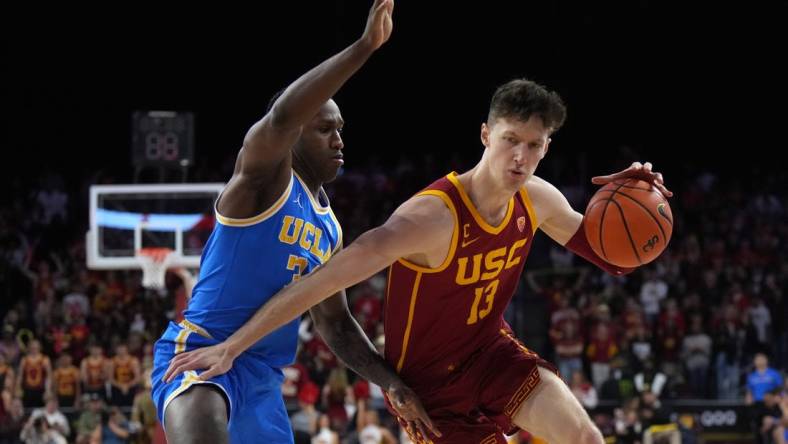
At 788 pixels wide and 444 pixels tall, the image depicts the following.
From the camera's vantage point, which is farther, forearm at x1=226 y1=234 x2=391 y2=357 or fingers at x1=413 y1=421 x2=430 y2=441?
fingers at x1=413 y1=421 x2=430 y2=441

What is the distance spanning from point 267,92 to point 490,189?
15.7 m

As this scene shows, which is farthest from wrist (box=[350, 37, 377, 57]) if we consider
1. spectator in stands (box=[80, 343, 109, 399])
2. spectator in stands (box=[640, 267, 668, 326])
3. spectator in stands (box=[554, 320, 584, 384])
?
spectator in stands (box=[640, 267, 668, 326])

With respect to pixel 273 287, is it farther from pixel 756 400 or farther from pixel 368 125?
pixel 368 125

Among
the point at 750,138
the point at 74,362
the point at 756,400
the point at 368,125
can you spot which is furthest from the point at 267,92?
the point at 756,400

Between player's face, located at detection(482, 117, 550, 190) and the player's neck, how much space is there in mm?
121

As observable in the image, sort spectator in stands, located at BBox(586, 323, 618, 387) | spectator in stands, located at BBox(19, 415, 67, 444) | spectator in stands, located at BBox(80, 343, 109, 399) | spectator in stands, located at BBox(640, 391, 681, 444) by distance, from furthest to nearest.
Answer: spectator in stands, located at BBox(586, 323, 618, 387), spectator in stands, located at BBox(80, 343, 109, 399), spectator in stands, located at BBox(19, 415, 67, 444), spectator in stands, located at BBox(640, 391, 681, 444)

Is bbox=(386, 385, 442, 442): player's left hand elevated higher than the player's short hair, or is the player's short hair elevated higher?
the player's short hair

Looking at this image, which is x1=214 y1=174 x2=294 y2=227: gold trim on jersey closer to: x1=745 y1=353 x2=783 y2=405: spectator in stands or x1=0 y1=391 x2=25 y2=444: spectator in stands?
x1=0 y1=391 x2=25 y2=444: spectator in stands

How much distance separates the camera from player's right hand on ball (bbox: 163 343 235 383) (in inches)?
158

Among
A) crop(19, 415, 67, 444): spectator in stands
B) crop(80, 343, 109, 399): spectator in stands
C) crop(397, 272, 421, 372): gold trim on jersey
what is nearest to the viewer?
crop(397, 272, 421, 372): gold trim on jersey

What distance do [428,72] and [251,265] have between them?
16144mm

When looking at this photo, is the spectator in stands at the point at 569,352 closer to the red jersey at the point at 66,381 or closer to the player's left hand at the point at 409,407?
the red jersey at the point at 66,381

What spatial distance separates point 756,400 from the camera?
1282 cm

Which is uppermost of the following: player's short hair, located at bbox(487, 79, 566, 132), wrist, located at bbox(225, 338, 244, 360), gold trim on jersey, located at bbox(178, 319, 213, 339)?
player's short hair, located at bbox(487, 79, 566, 132)
